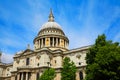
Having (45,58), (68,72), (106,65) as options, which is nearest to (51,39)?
(45,58)

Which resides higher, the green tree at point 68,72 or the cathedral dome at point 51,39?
the cathedral dome at point 51,39

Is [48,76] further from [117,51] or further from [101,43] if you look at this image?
[117,51]

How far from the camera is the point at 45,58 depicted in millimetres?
59844

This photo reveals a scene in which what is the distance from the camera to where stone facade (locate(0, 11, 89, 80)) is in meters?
58.8

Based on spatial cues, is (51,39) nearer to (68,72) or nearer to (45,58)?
(45,58)

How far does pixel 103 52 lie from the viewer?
32438 millimetres

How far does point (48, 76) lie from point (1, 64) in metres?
35.4

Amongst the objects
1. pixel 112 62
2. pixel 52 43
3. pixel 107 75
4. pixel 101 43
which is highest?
pixel 52 43

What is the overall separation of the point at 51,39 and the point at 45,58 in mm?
13106

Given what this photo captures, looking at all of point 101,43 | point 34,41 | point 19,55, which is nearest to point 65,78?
point 101,43

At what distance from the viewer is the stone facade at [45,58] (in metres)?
58.8

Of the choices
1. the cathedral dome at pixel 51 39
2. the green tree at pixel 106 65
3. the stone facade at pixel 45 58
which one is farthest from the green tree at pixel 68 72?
the cathedral dome at pixel 51 39

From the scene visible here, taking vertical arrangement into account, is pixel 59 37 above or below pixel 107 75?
above

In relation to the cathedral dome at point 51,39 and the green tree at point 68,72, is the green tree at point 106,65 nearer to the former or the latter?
the green tree at point 68,72
